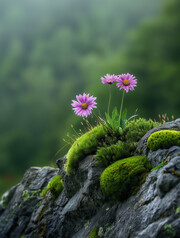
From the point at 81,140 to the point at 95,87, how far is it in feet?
55.9

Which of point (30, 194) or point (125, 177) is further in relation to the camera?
point (30, 194)

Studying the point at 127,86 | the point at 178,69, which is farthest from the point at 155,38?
the point at 127,86

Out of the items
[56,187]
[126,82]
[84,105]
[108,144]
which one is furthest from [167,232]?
[56,187]

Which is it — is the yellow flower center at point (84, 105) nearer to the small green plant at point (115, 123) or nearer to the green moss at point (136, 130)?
the small green plant at point (115, 123)

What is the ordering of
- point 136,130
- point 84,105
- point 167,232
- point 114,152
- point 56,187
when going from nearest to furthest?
point 167,232 → point 114,152 → point 84,105 → point 136,130 → point 56,187

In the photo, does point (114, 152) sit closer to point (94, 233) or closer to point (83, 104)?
point (83, 104)

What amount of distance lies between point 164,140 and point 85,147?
1.59 meters

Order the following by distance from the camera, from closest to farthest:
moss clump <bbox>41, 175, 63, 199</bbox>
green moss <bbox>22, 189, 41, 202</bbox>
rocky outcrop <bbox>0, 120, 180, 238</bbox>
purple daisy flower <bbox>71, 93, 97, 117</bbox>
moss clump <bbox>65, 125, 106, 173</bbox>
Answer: rocky outcrop <bbox>0, 120, 180, 238</bbox> < purple daisy flower <bbox>71, 93, 97, 117</bbox> < moss clump <bbox>65, 125, 106, 173</bbox> < moss clump <bbox>41, 175, 63, 199</bbox> < green moss <bbox>22, 189, 41, 202</bbox>

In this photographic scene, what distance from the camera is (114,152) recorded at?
4.09m

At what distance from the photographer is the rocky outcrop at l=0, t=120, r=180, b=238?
8.82 feet

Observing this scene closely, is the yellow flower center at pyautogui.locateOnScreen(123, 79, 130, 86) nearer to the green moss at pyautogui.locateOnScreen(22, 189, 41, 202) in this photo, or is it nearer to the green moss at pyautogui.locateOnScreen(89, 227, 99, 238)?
the green moss at pyautogui.locateOnScreen(89, 227, 99, 238)

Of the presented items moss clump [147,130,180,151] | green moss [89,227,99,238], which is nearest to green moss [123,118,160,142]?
moss clump [147,130,180,151]

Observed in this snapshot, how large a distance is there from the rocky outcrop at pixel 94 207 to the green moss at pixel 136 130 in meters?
0.32

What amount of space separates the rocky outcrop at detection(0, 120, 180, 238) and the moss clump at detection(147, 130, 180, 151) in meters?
0.09
